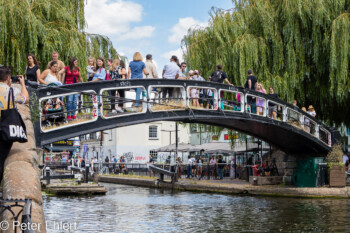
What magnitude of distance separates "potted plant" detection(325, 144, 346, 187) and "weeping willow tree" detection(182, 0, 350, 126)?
2216mm

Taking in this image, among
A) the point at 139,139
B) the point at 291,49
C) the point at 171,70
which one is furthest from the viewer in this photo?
the point at 139,139

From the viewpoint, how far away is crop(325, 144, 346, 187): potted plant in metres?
19.8

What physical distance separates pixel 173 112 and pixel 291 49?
8.45 meters

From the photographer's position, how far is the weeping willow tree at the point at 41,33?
16.2 meters

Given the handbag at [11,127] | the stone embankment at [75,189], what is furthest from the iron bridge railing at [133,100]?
the stone embankment at [75,189]

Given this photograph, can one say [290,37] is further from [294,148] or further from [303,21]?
[294,148]

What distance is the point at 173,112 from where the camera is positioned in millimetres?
14883

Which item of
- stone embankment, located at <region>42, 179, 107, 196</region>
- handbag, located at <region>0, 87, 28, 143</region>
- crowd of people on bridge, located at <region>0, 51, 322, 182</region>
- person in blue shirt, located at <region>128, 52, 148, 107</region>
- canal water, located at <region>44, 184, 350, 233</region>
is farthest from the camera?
stone embankment, located at <region>42, 179, 107, 196</region>

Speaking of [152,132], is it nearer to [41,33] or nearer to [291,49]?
[291,49]

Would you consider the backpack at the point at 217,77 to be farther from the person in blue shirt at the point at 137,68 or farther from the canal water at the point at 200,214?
the canal water at the point at 200,214

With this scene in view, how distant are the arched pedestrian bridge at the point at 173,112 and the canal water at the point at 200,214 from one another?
245 centimetres

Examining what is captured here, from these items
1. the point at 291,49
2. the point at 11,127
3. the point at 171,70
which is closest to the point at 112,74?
the point at 171,70

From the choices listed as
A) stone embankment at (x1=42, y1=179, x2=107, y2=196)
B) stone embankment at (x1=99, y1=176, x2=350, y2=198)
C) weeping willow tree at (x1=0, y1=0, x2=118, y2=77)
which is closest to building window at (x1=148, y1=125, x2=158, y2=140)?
stone embankment at (x1=99, y1=176, x2=350, y2=198)

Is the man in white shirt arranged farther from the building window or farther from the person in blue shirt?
the building window
